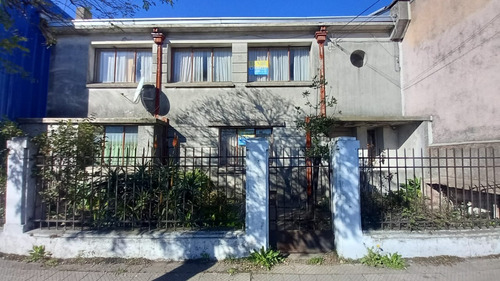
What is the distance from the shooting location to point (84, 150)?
17.8 ft

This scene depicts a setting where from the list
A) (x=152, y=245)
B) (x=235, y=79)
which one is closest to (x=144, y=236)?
(x=152, y=245)

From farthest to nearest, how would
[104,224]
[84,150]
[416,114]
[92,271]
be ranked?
[416,114] < [84,150] < [104,224] < [92,271]

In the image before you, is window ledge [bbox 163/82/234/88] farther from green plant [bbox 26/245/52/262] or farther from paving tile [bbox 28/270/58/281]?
paving tile [bbox 28/270/58/281]

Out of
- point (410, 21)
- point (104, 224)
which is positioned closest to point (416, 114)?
point (410, 21)

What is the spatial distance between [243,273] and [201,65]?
295 inches

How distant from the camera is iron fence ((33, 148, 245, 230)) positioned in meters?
4.99

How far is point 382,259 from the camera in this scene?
457cm

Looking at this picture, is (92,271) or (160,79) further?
(160,79)

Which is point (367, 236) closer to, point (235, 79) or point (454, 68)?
point (454, 68)

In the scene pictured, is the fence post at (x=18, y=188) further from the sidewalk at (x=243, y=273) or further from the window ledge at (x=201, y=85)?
the window ledge at (x=201, y=85)

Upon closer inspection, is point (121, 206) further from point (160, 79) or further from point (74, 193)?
point (160, 79)

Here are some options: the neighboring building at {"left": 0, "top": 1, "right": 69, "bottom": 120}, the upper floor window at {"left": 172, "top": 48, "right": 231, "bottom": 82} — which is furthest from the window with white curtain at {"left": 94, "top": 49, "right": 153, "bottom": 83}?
the neighboring building at {"left": 0, "top": 1, "right": 69, "bottom": 120}

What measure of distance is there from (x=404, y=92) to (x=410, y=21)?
2308 millimetres

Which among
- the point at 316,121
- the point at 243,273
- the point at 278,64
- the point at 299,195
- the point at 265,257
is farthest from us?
the point at 278,64
